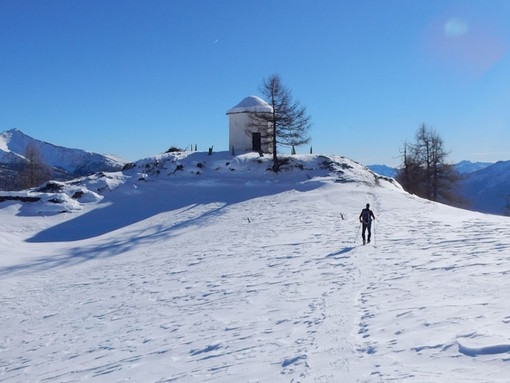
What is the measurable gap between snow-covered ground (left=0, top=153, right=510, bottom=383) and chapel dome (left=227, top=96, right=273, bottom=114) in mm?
14923

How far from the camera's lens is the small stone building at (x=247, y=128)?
41900 millimetres

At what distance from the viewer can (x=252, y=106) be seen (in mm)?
42250

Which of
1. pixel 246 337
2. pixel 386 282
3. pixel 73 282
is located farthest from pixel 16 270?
pixel 386 282

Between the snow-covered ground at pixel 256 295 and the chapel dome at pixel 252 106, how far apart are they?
A: 14923 millimetres

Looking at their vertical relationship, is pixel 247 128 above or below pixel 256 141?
above

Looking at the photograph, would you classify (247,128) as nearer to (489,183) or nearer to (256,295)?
(256,295)

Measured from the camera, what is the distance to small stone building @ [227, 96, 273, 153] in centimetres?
4190

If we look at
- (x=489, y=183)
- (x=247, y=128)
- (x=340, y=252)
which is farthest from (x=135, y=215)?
(x=489, y=183)

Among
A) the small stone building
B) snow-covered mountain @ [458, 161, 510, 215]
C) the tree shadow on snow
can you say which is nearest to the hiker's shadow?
the tree shadow on snow

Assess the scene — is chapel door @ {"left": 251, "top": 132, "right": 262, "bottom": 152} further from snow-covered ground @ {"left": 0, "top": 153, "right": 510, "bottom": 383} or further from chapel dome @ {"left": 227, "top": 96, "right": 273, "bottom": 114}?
snow-covered ground @ {"left": 0, "top": 153, "right": 510, "bottom": 383}

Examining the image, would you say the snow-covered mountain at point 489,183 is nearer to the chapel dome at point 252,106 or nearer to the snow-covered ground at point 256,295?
the chapel dome at point 252,106

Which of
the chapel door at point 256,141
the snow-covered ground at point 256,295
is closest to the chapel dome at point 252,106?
the chapel door at point 256,141

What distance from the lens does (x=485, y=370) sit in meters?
Result: 4.75

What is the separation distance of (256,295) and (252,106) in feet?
109
